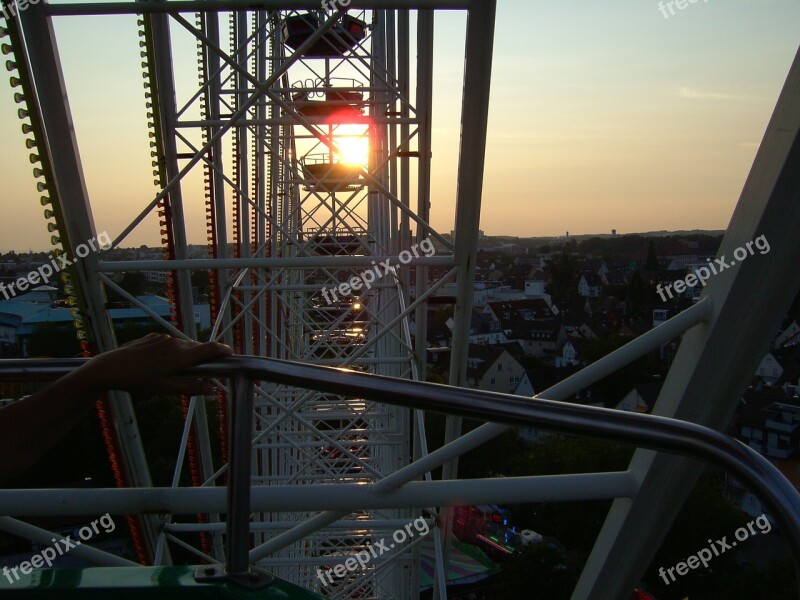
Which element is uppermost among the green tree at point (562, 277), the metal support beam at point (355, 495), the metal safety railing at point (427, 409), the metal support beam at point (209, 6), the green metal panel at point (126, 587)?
the metal support beam at point (209, 6)

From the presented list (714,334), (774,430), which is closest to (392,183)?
(714,334)

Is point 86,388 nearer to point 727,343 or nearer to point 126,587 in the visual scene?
point 126,587

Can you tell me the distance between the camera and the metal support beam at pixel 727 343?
6.86ft

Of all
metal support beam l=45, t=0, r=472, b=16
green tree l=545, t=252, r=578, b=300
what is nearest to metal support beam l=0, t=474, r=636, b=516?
metal support beam l=45, t=0, r=472, b=16

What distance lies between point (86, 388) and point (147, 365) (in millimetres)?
103

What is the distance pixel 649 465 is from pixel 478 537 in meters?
13.3

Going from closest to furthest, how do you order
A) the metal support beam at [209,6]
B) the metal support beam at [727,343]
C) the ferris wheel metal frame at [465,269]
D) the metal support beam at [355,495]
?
the metal support beam at [355,495] < the metal support beam at [727,343] < the ferris wheel metal frame at [465,269] < the metal support beam at [209,6]

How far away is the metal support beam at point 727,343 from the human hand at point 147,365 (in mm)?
1647

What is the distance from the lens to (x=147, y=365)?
1258 millimetres

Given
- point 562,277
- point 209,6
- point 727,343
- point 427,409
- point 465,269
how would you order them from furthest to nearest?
point 562,277
point 465,269
point 209,6
point 727,343
point 427,409

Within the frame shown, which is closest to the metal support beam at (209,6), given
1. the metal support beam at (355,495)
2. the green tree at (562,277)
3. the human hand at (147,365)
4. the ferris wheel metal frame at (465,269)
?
the ferris wheel metal frame at (465,269)

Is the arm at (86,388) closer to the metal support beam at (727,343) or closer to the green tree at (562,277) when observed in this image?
the metal support beam at (727,343)

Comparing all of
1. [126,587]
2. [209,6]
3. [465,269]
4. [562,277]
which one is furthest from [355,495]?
[562,277]

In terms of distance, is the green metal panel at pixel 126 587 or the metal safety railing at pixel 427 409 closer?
the metal safety railing at pixel 427 409
